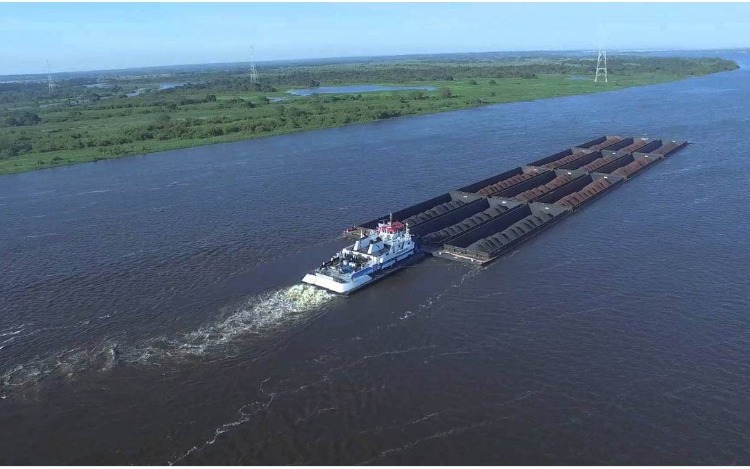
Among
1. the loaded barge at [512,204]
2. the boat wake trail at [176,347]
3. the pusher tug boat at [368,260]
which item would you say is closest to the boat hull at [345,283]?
the pusher tug boat at [368,260]

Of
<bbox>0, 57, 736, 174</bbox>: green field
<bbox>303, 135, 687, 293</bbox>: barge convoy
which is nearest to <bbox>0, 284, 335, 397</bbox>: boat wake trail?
<bbox>303, 135, 687, 293</bbox>: barge convoy

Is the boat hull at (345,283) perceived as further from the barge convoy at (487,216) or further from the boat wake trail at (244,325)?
the boat wake trail at (244,325)

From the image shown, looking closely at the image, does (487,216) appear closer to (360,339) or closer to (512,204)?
(512,204)

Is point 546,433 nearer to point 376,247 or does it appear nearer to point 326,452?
point 326,452

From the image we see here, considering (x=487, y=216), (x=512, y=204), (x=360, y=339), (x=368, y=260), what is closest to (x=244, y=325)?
(x=360, y=339)

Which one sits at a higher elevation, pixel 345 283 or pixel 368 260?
pixel 368 260

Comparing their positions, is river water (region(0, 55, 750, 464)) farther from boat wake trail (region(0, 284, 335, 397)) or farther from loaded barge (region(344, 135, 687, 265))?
loaded barge (region(344, 135, 687, 265))

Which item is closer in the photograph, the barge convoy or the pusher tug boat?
the pusher tug boat

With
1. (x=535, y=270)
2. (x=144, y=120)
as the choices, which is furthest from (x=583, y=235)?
(x=144, y=120)
